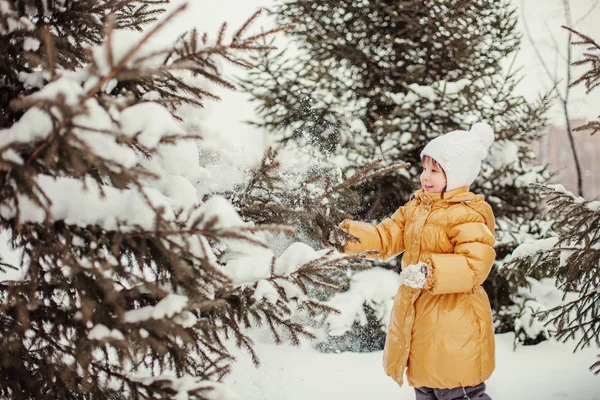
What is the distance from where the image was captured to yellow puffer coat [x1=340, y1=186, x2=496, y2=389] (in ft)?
7.76

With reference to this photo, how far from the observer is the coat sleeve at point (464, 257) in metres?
2.31

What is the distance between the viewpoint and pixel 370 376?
454 centimetres

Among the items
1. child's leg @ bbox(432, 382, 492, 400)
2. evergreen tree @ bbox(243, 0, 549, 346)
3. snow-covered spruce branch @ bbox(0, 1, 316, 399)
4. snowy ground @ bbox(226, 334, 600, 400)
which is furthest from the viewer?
evergreen tree @ bbox(243, 0, 549, 346)

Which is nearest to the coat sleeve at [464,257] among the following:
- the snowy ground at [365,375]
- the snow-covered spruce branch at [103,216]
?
the snow-covered spruce branch at [103,216]

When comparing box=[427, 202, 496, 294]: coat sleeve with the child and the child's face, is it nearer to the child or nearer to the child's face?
the child

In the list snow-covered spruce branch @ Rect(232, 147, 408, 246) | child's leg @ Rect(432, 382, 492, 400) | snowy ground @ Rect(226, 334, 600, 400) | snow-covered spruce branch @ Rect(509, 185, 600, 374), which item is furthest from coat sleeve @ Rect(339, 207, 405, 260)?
snowy ground @ Rect(226, 334, 600, 400)

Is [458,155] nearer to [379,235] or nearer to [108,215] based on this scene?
[379,235]

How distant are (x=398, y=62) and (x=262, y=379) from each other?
428 centimetres

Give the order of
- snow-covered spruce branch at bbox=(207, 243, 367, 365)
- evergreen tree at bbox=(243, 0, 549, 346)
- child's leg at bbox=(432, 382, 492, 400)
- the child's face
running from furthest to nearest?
evergreen tree at bbox=(243, 0, 549, 346), the child's face, child's leg at bbox=(432, 382, 492, 400), snow-covered spruce branch at bbox=(207, 243, 367, 365)

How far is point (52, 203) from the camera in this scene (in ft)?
4.39

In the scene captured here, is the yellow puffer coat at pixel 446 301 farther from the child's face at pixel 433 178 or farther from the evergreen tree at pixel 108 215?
the evergreen tree at pixel 108 215

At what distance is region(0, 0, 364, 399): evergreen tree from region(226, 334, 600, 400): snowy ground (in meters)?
2.60

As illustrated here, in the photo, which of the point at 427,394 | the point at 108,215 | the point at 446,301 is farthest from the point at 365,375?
the point at 108,215

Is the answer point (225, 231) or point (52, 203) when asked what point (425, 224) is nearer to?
point (225, 231)
